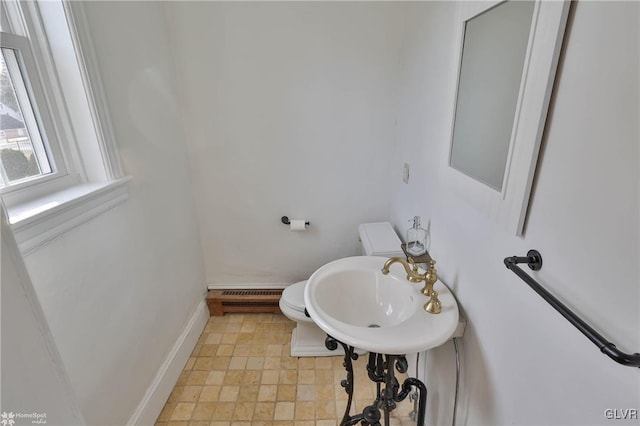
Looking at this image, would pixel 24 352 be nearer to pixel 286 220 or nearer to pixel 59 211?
pixel 59 211

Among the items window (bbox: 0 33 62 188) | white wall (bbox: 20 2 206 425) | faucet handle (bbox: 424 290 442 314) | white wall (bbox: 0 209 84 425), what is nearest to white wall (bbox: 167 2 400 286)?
white wall (bbox: 20 2 206 425)

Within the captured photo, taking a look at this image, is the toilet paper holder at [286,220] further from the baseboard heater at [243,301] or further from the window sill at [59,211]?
the window sill at [59,211]

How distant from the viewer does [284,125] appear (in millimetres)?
1929

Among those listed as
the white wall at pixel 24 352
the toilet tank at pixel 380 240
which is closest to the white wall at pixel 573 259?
the toilet tank at pixel 380 240

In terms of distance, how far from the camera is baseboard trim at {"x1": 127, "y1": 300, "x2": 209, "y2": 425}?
1.42m

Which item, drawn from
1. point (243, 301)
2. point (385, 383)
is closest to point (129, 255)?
point (243, 301)

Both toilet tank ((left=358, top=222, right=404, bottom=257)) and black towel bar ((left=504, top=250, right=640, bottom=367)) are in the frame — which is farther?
toilet tank ((left=358, top=222, right=404, bottom=257))

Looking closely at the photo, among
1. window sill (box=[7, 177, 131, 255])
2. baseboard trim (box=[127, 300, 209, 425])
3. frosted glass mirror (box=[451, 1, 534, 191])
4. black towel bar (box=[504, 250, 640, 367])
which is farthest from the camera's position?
baseboard trim (box=[127, 300, 209, 425])

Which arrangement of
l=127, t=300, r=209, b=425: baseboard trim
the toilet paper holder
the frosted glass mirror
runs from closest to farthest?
the frosted glass mirror → l=127, t=300, r=209, b=425: baseboard trim → the toilet paper holder

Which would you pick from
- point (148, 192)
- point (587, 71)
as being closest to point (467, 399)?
point (587, 71)

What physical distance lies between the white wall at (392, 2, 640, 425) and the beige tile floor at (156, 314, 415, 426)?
0.79m

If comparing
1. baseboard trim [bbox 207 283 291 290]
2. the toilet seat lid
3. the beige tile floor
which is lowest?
the beige tile floor

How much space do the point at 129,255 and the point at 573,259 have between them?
158 cm

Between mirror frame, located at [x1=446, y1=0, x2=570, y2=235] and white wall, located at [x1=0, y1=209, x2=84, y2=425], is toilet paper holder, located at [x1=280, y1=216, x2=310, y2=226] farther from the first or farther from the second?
white wall, located at [x1=0, y1=209, x2=84, y2=425]
